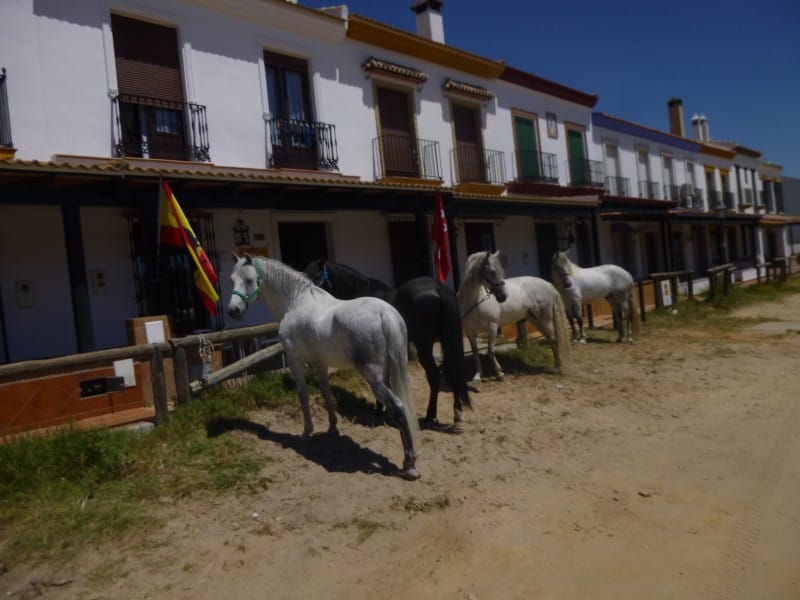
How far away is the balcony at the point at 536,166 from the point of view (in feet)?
56.1

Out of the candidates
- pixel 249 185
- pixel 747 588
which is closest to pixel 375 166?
pixel 249 185

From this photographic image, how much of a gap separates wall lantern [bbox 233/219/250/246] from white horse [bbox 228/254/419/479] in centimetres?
504

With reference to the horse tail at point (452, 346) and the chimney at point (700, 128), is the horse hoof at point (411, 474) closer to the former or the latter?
the horse tail at point (452, 346)

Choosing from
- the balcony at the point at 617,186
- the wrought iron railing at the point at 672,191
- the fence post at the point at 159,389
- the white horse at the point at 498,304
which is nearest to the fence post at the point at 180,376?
the fence post at the point at 159,389

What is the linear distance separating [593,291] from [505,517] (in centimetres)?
773

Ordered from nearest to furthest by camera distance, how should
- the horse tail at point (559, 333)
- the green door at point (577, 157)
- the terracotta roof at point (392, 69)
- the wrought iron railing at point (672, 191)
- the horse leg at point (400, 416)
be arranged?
the horse leg at point (400, 416), the horse tail at point (559, 333), the terracotta roof at point (392, 69), the green door at point (577, 157), the wrought iron railing at point (672, 191)

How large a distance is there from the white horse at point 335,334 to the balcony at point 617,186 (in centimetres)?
1823

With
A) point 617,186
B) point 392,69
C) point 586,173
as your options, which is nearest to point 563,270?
point 392,69

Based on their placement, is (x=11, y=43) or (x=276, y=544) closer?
(x=276, y=544)

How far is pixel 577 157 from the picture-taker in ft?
64.1

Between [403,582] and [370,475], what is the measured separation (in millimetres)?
1439

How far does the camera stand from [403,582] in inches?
128

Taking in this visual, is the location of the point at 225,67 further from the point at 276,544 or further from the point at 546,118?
the point at 546,118

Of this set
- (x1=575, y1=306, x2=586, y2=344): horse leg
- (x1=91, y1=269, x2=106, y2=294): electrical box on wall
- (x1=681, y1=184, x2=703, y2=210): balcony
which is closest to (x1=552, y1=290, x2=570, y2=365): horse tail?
(x1=575, y1=306, x2=586, y2=344): horse leg
